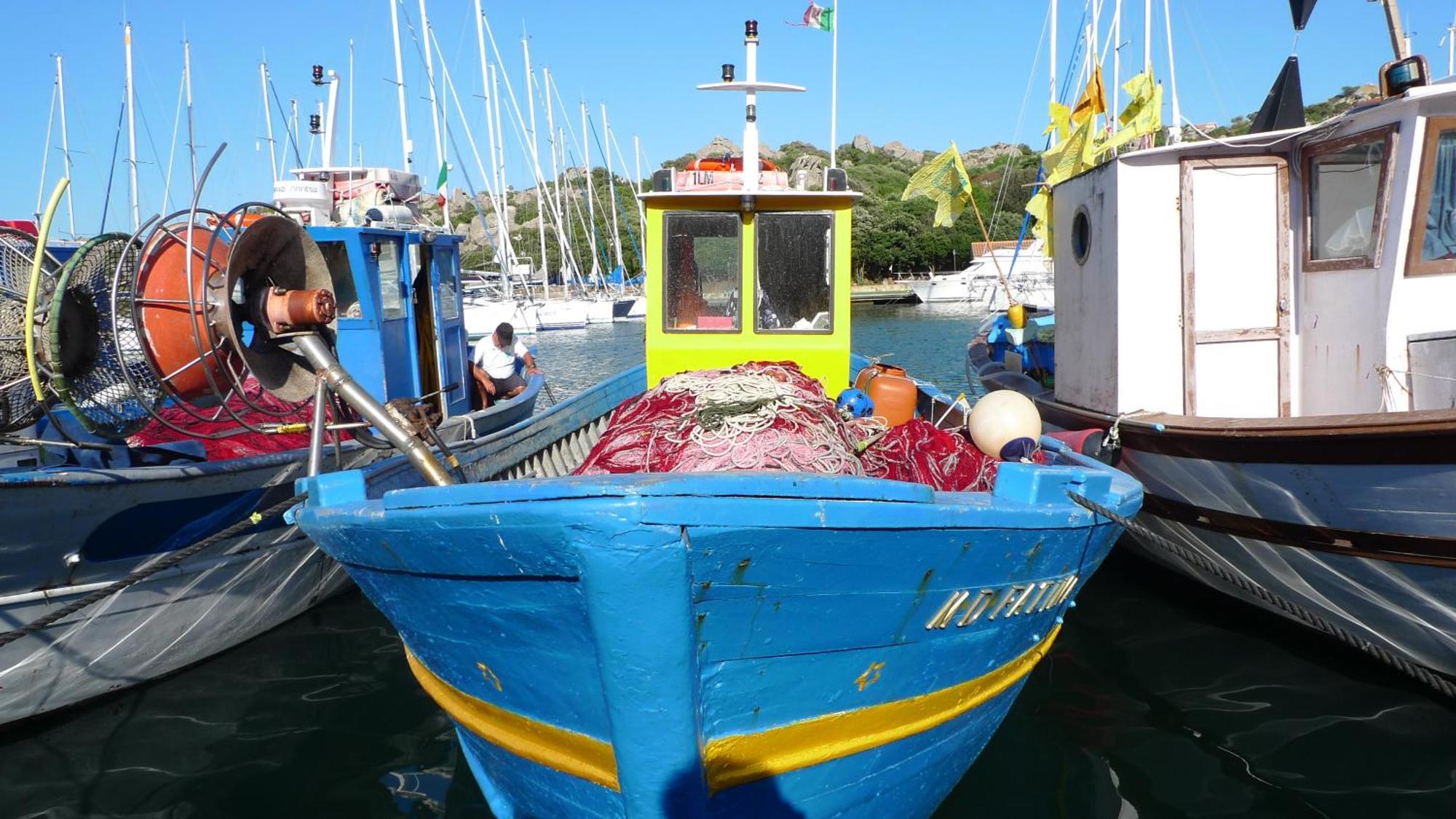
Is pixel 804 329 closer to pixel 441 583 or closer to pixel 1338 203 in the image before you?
pixel 1338 203

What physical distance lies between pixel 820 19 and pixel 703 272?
406 centimetres

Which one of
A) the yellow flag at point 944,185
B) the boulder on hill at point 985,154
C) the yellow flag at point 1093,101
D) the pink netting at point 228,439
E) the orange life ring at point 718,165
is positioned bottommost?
the pink netting at point 228,439

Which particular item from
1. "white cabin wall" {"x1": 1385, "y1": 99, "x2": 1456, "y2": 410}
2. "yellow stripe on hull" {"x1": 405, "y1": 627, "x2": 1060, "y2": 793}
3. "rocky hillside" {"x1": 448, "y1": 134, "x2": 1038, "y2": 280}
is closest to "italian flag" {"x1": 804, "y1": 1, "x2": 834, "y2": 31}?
"white cabin wall" {"x1": 1385, "y1": 99, "x2": 1456, "y2": 410}

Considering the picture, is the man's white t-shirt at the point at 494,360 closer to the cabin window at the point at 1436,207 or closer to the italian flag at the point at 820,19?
the italian flag at the point at 820,19

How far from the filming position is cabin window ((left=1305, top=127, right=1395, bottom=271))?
5711 mm

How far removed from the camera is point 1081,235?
23.5ft

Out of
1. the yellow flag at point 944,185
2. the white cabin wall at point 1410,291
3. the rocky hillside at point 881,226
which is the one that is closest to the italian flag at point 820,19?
the yellow flag at point 944,185

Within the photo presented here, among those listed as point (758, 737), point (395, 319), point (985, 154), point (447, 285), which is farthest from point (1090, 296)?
point (985, 154)

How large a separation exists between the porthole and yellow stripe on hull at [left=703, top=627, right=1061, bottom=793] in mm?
4024

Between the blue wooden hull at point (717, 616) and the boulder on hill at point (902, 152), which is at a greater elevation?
the boulder on hill at point (902, 152)

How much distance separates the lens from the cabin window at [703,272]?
22.5 ft

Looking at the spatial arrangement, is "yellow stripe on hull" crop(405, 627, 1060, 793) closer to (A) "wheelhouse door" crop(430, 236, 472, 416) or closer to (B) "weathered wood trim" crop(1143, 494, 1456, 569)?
(B) "weathered wood trim" crop(1143, 494, 1456, 569)

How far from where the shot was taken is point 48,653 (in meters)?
5.64

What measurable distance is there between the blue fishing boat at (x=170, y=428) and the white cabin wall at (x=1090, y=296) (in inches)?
174
